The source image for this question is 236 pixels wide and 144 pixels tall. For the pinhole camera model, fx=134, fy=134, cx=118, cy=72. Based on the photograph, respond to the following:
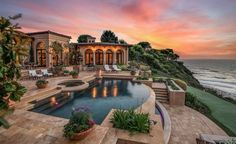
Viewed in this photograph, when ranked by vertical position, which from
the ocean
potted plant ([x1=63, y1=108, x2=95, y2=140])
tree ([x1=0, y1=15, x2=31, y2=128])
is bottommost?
the ocean

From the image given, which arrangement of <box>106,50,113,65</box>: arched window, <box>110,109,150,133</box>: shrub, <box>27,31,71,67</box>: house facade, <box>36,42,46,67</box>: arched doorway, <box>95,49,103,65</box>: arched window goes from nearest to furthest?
<box>110,109,150,133</box>: shrub, <box>27,31,71,67</box>: house facade, <box>36,42,46,67</box>: arched doorway, <box>95,49,103,65</box>: arched window, <box>106,50,113,65</box>: arched window

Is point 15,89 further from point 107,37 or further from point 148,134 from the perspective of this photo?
point 107,37

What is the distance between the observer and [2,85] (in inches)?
83.0

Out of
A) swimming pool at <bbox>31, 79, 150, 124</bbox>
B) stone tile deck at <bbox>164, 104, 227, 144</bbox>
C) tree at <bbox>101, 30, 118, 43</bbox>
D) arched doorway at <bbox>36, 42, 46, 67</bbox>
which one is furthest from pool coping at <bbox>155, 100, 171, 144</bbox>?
tree at <bbox>101, 30, 118, 43</bbox>

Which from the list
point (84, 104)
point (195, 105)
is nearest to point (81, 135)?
point (84, 104)

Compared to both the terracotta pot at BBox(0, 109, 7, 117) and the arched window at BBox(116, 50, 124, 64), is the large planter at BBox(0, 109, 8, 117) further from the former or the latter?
the arched window at BBox(116, 50, 124, 64)

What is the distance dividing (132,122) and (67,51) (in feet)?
60.5

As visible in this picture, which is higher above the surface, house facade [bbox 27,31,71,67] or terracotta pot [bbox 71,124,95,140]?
house facade [bbox 27,31,71,67]

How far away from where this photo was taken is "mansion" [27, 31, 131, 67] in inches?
668

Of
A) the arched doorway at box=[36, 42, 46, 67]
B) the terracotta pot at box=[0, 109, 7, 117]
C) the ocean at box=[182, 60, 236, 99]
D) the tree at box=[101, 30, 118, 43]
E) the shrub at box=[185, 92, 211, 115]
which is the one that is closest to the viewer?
the terracotta pot at box=[0, 109, 7, 117]

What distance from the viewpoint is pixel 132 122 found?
390 centimetres

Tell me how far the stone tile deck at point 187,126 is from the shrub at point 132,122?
223 centimetres

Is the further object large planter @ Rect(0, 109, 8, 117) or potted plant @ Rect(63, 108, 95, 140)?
potted plant @ Rect(63, 108, 95, 140)

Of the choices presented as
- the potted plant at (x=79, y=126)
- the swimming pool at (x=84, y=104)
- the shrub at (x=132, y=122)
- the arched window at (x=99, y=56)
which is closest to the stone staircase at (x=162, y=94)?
the swimming pool at (x=84, y=104)
